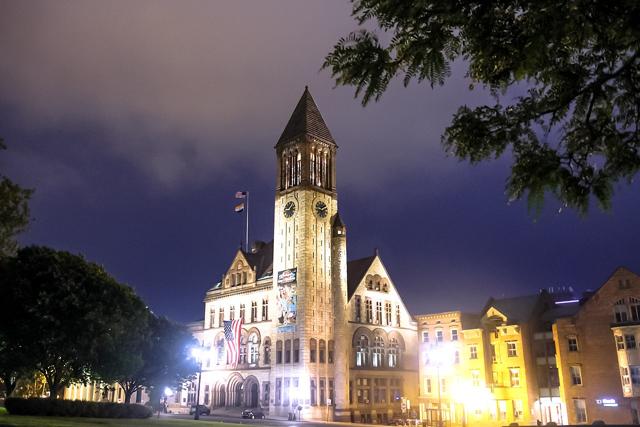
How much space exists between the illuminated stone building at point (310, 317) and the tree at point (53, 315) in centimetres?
3461

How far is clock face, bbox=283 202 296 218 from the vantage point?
82.6 metres

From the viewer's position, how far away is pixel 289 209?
83.1 m

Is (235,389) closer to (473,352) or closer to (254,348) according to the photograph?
(254,348)

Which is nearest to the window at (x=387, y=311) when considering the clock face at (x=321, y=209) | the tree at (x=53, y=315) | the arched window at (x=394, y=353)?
the arched window at (x=394, y=353)

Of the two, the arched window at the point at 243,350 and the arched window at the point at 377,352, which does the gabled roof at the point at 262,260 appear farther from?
the arched window at the point at 377,352

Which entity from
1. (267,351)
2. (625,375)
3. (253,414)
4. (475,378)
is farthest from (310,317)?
(625,375)

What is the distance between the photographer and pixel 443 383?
77.1m

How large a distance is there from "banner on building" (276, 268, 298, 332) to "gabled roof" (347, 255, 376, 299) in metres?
9.00

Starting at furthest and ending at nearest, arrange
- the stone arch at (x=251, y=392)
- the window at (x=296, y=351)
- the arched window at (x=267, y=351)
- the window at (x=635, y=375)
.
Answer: the arched window at (x=267, y=351) < the stone arch at (x=251, y=392) < the window at (x=296, y=351) < the window at (x=635, y=375)

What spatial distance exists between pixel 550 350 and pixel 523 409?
756cm

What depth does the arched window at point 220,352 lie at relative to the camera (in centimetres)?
8750

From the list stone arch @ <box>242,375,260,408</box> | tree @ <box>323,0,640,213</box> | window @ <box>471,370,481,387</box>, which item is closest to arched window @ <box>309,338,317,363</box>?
stone arch @ <box>242,375,260,408</box>

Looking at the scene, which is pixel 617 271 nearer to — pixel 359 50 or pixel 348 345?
pixel 348 345

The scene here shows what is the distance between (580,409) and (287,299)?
37.7 m
